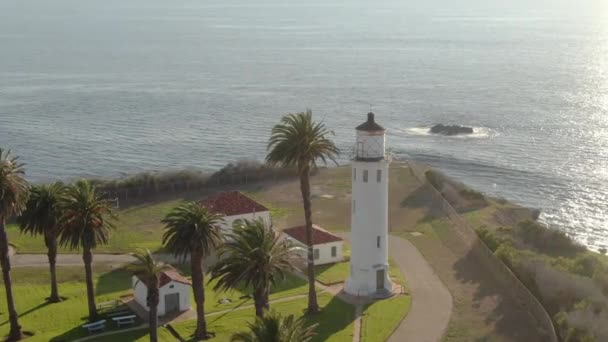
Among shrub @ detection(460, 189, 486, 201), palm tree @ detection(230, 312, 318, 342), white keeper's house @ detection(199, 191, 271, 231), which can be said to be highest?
palm tree @ detection(230, 312, 318, 342)

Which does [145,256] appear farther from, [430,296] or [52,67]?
[52,67]

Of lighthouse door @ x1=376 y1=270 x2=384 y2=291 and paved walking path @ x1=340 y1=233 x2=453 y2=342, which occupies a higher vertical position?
lighthouse door @ x1=376 y1=270 x2=384 y2=291

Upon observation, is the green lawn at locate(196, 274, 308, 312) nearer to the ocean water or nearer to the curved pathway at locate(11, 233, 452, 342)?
the curved pathway at locate(11, 233, 452, 342)

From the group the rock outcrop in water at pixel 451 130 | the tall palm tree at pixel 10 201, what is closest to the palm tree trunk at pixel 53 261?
the tall palm tree at pixel 10 201

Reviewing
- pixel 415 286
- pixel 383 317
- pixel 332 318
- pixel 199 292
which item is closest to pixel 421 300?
pixel 415 286

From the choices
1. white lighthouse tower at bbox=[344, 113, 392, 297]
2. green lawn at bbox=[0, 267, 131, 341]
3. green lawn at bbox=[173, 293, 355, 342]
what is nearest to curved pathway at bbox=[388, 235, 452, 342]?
white lighthouse tower at bbox=[344, 113, 392, 297]

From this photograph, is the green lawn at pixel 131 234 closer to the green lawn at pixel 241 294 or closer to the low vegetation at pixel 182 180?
the low vegetation at pixel 182 180

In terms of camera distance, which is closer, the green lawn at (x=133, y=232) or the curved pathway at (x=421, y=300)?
the curved pathway at (x=421, y=300)

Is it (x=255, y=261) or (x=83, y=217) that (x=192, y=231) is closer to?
(x=255, y=261)
